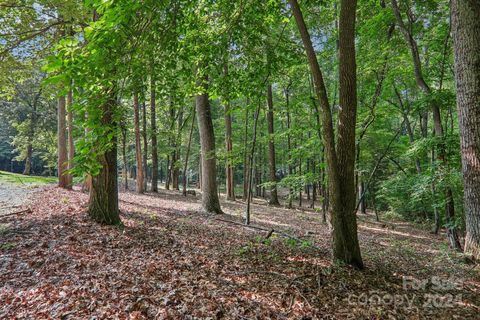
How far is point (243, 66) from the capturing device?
263 inches

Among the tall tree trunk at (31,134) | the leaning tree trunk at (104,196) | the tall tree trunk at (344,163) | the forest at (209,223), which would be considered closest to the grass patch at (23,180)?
the tall tree trunk at (31,134)

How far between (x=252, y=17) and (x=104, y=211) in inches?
210

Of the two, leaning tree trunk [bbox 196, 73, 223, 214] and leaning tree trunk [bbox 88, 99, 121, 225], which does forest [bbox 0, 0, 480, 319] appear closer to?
leaning tree trunk [bbox 88, 99, 121, 225]

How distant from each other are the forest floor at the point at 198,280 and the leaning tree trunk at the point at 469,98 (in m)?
0.99

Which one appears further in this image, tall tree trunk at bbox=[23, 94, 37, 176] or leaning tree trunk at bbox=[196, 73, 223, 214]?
tall tree trunk at bbox=[23, 94, 37, 176]

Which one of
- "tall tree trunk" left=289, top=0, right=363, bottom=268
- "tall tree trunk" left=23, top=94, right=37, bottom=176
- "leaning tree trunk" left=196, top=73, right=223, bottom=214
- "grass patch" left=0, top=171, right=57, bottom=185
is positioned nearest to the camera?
"tall tree trunk" left=289, top=0, right=363, bottom=268

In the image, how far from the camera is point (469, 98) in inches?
177

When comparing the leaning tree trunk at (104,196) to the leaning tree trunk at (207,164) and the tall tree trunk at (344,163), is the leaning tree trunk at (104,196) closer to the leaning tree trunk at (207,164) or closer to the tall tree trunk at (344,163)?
the leaning tree trunk at (207,164)

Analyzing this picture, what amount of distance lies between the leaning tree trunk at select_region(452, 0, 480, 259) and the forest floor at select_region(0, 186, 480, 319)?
3.26 ft

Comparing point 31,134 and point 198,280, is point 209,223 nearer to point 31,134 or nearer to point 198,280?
point 198,280

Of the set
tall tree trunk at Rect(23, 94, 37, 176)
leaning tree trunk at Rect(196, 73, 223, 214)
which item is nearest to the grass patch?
tall tree trunk at Rect(23, 94, 37, 176)

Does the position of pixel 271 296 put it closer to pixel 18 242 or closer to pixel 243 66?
pixel 18 242

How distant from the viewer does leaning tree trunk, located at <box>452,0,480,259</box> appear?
14.5ft

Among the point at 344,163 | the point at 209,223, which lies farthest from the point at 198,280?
the point at 209,223
